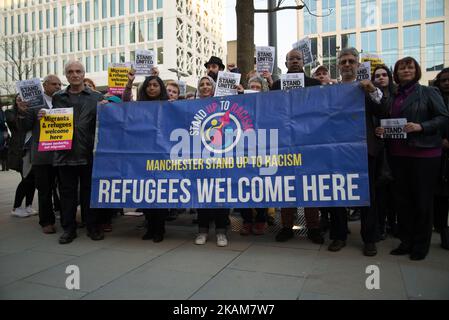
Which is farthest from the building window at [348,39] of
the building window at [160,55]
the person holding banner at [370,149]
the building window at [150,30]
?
the person holding banner at [370,149]

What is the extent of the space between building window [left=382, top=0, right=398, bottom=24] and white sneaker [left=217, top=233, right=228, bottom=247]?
152 ft

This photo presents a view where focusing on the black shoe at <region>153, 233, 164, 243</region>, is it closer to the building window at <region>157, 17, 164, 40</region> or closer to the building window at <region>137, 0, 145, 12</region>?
the building window at <region>157, 17, 164, 40</region>

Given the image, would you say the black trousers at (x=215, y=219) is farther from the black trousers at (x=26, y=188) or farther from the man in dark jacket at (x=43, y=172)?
the black trousers at (x=26, y=188)

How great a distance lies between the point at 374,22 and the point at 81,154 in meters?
46.5

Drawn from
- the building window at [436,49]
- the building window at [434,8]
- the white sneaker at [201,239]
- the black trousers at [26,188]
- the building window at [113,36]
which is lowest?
the white sneaker at [201,239]

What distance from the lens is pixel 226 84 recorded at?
5086 millimetres

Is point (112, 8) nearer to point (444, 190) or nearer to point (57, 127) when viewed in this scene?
point (57, 127)

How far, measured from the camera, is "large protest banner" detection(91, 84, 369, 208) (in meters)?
4.26

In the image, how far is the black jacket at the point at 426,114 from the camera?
384 cm

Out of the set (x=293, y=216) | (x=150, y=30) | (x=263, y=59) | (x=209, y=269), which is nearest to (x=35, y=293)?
(x=209, y=269)

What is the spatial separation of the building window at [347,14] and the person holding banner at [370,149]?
1782 inches

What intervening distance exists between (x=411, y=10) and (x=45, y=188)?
47009 mm
